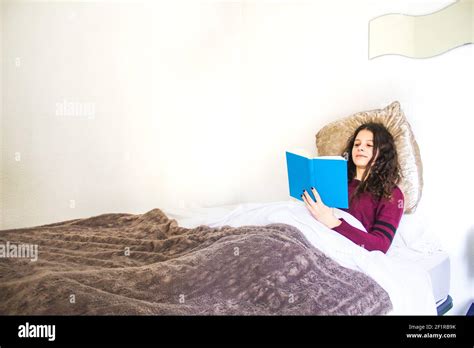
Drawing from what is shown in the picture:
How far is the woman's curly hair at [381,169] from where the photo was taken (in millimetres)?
1916

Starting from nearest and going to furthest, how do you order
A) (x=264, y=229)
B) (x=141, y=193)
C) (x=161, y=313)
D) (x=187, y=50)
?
1. (x=161, y=313)
2. (x=264, y=229)
3. (x=141, y=193)
4. (x=187, y=50)

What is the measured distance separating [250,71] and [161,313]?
1514 millimetres

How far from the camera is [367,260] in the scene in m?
1.66

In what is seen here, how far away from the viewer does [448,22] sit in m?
1.96

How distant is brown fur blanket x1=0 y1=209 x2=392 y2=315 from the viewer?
1323 mm

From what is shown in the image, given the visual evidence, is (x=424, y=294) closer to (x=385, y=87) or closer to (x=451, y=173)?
(x=451, y=173)

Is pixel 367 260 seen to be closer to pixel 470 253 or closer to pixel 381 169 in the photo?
pixel 381 169

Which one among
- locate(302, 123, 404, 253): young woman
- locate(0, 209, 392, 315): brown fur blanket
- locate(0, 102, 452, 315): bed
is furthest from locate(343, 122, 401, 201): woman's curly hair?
locate(0, 209, 392, 315): brown fur blanket

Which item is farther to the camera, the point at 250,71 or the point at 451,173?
the point at 250,71

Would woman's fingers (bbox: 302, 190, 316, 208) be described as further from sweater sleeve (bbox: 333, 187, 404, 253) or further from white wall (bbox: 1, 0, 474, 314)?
white wall (bbox: 1, 0, 474, 314)

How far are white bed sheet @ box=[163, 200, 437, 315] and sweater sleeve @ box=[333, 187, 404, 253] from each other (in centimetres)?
4

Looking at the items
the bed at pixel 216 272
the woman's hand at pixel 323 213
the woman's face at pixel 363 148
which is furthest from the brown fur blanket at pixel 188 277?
the woman's face at pixel 363 148

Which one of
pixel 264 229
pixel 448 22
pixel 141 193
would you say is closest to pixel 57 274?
pixel 264 229
